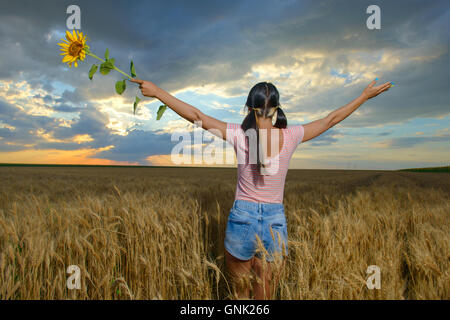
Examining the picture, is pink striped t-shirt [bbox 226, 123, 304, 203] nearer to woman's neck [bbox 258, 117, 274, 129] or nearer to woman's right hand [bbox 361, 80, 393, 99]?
woman's neck [bbox 258, 117, 274, 129]

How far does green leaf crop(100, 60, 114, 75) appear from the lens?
59.8 inches

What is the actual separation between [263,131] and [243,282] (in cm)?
101

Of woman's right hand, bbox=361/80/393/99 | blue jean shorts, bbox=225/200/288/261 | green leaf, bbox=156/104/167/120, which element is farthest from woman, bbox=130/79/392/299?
woman's right hand, bbox=361/80/393/99

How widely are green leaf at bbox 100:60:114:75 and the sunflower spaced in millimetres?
238

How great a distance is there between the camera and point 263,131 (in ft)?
5.90

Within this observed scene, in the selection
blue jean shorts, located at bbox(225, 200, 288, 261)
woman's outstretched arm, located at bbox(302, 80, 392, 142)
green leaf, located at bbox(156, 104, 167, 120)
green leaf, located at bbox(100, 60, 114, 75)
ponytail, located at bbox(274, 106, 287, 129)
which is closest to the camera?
green leaf, located at bbox(100, 60, 114, 75)

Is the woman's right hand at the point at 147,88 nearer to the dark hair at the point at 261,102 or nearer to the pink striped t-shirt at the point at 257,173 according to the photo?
the pink striped t-shirt at the point at 257,173

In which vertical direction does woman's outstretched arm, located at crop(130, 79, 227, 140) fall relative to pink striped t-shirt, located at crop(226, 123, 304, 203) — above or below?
above

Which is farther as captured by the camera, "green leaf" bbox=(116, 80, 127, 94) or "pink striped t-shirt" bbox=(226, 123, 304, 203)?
"pink striped t-shirt" bbox=(226, 123, 304, 203)

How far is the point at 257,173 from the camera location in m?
1.85

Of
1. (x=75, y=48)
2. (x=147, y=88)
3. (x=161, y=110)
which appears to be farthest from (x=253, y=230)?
(x=75, y=48)

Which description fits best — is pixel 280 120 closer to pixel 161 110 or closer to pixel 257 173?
pixel 257 173

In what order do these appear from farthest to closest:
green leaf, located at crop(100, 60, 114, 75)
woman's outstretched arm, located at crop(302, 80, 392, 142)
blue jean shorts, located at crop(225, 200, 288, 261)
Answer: woman's outstretched arm, located at crop(302, 80, 392, 142)
blue jean shorts, located at crop(225, 200, 288, 261)
green leaf, located at crop(100, 60, 114, 75)
